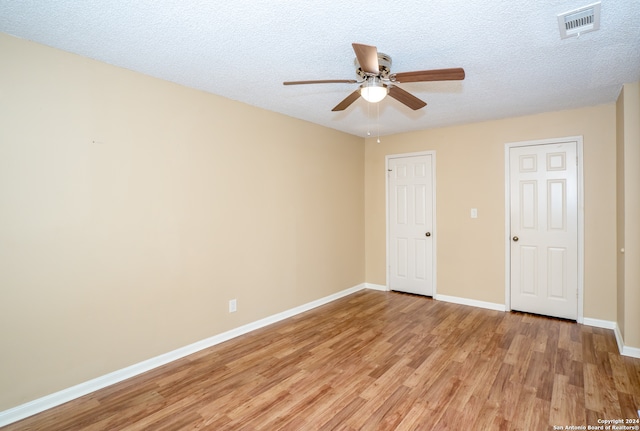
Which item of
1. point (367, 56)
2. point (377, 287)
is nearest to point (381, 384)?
point (367, 56)

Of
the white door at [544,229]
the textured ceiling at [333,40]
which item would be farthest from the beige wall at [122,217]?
the white door at [544,229]

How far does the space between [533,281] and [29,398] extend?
194 inches

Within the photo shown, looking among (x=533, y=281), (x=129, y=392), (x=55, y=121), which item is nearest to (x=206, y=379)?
(x=129, y=392)

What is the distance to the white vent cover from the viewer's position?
71.6 inches

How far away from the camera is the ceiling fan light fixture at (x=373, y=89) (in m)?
2.22

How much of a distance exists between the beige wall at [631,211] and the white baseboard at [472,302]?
1.29 metres

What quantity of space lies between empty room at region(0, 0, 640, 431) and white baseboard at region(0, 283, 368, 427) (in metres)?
0.02

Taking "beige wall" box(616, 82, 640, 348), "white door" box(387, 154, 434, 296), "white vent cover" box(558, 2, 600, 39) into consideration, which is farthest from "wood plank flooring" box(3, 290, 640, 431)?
Result: "white vent cover" box(558, 2, 600, 39)

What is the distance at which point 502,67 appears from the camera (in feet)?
8.39

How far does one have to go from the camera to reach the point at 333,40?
84.2 inches

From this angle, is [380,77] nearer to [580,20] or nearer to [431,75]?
[431,75]

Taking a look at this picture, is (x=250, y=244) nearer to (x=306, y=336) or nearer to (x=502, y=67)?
(x=306, y=336)

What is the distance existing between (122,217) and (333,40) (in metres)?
2.06

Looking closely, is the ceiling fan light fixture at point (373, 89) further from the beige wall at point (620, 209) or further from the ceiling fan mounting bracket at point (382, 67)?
the beige wall at point (620, 209)
